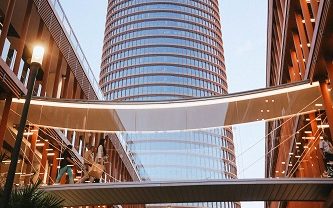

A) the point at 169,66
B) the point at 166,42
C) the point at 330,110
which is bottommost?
the point at 330,110

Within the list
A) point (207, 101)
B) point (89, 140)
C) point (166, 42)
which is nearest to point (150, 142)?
point (166, 42)

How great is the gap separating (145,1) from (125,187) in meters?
129

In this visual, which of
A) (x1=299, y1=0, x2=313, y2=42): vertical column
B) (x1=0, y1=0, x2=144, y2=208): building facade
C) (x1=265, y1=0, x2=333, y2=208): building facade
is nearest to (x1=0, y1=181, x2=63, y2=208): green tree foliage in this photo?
(x1=0, y1=0, x2=144, y2=208): building facade

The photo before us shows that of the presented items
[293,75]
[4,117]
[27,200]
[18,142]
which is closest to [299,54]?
[293,75]

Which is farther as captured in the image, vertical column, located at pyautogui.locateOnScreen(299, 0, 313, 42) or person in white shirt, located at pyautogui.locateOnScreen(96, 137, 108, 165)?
vertical column, located at pyautogui.locateOnScreen(299, 0, 313, 42)

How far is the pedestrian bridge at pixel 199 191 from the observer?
1730cm

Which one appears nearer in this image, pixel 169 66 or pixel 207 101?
pixel 207 101

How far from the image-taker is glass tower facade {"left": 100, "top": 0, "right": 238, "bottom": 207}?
384 feet

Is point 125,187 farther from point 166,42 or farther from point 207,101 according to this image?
point 166,42

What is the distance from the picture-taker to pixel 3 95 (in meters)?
19.7

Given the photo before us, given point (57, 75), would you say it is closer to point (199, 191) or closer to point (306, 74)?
point (199, 191)

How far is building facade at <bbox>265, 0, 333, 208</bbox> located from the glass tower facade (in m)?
82.4

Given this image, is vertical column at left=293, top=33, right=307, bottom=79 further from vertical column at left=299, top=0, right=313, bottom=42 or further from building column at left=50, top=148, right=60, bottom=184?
building column at left=50, top=148, right=60, bottom=184

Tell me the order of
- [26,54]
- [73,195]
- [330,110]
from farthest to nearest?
[26,54] < [73,195] < [330,110]
